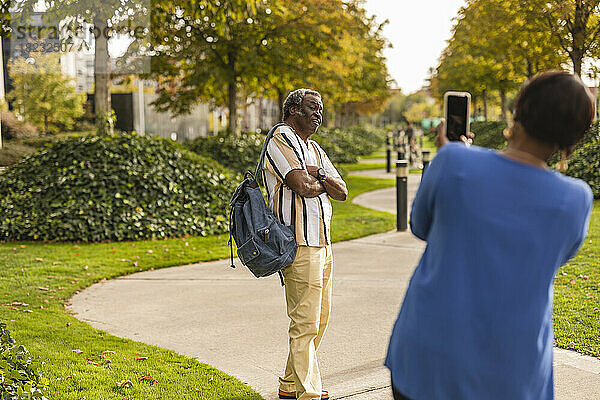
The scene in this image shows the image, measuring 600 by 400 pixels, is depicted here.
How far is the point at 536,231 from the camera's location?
1.85m

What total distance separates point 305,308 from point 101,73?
30.2ft

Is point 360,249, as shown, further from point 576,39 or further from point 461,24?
point 461,24

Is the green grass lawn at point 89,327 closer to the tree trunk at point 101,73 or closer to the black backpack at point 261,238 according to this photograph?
the black backpack at point 261,238

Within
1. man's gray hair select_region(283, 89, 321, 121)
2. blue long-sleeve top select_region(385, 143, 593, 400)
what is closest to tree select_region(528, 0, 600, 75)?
man's gray hair select_region(283, 89, 321, 121)

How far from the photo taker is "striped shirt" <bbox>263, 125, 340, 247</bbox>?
3715mm

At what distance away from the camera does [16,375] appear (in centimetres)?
314

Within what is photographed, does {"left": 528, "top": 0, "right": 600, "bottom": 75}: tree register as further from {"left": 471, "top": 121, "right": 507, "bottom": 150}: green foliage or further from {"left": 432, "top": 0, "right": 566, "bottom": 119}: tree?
{"left": 471, "top": 121, "right": 507, "bottom": 150}: green foliage

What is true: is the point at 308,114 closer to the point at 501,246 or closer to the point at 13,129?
the point at 501,246

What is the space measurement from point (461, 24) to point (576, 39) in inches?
244

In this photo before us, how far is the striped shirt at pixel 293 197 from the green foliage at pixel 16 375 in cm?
149

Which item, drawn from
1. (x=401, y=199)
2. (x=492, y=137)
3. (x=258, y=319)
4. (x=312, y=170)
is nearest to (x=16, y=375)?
(x=312, y=170)

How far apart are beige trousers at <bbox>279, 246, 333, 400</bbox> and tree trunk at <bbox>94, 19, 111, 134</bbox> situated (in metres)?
8.28

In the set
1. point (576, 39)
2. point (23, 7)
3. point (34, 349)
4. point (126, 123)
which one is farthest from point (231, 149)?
point (126, 123)

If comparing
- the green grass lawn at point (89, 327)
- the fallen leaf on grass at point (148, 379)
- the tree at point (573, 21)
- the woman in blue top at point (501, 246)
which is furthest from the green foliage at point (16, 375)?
the tree at point (573, 21)
